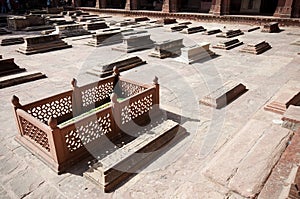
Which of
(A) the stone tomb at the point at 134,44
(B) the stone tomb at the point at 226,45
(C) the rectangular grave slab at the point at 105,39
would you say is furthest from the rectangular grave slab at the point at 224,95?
(C) the rectangular grave slab at the point at 105,39

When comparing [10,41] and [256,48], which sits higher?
[256,48]

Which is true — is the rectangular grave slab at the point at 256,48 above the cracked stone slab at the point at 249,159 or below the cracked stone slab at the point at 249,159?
above

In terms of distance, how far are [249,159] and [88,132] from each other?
92.9 inches

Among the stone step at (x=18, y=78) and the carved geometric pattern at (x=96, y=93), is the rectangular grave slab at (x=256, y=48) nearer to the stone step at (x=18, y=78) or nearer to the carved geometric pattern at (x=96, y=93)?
the carved geometric pattern at (x=96, y=93)

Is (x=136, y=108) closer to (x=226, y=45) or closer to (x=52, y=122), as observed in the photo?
(x=52, y=122)

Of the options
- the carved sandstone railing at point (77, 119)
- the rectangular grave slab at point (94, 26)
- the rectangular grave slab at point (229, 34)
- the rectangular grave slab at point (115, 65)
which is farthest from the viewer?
the rectangular grave slab at point (94, 26)

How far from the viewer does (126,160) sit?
3.46 metres

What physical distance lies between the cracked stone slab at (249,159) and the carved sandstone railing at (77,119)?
5.51 ft

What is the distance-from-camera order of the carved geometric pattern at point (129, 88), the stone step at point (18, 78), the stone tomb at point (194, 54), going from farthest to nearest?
the stone tomb at point (194, 54), the stone step at point (18, 78), the carved geometric pattern at point (129, 88)

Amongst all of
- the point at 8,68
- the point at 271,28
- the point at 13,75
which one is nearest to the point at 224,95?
the point at 13,75

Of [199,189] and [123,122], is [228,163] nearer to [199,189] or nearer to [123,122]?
[199,189]

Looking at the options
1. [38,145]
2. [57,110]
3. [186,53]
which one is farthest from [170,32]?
[38,145]

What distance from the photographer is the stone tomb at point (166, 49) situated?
30.9ft

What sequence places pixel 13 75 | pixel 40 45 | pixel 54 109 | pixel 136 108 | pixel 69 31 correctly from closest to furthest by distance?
pixel 136 108 < pixel 54 109 < pixel 13 75 < pixel 40 45 < pixel 69 31
